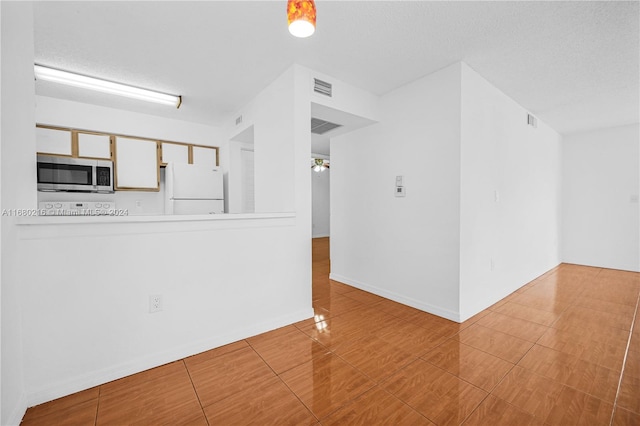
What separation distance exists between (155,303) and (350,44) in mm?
2630

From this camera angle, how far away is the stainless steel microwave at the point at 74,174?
3.09 meters

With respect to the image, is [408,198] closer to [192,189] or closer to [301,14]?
[301,14]

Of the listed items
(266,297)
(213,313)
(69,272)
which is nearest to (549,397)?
(266,297)

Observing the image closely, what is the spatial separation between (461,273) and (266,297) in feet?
6.34

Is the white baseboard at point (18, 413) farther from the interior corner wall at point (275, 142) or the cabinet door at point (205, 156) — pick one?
the cabinet door at point (205, 156)

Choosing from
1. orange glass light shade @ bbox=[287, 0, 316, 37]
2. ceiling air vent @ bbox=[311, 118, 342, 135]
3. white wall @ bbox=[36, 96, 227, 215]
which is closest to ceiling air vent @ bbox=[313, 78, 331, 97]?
ceiling air vent @ bbox=[311, 118, 342, 135]

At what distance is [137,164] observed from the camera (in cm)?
378

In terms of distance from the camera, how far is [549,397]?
1.59 meters

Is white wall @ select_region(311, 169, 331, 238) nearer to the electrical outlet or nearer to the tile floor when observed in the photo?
the tile floor

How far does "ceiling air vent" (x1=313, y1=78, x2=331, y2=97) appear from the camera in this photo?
2.77 m

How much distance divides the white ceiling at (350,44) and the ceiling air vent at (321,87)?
0.37 ft

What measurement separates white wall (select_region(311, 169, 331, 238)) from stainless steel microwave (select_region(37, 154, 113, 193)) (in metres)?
5.90

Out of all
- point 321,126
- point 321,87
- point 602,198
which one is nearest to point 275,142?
point 321,87

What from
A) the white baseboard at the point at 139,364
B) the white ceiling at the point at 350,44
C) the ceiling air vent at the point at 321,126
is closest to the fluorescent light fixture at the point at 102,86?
the white ceiling at the point at 350,44
